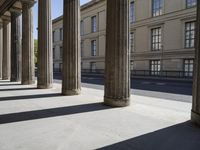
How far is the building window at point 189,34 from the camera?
31.5 metres

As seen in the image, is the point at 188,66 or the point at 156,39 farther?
the point at 156,39

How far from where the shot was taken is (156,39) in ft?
120

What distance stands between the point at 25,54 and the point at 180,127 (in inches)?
586

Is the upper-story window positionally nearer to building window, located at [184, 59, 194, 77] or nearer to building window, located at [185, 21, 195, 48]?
building window, located at [185, 21, 195, 48]

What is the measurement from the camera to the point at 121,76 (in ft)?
29.2

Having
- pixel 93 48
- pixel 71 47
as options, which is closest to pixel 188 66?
pixel 71 47

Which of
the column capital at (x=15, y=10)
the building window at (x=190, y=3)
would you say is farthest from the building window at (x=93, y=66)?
the column capital at (x=15, y=10)

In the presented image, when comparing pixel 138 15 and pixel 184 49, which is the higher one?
pixel 138 15

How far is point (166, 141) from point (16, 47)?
62.7 ft

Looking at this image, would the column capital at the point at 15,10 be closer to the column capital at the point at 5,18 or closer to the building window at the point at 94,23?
the column capital at the point at 5,18

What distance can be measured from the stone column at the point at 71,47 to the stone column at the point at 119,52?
330 cm

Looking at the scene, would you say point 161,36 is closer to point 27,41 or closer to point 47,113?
point 27,41

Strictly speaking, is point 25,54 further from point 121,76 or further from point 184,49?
point 184,49

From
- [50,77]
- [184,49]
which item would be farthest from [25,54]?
[184,49]
